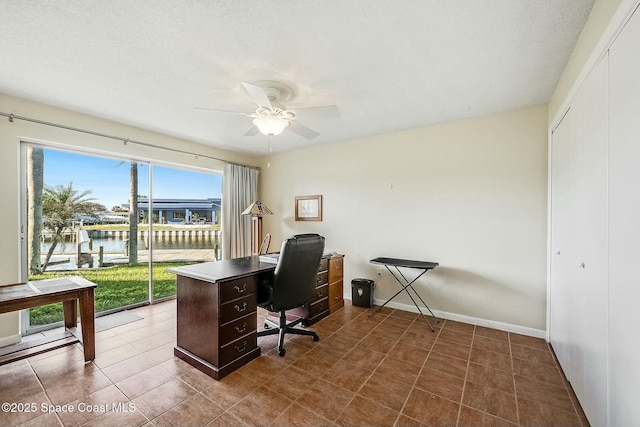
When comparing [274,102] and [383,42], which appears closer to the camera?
[383,42]

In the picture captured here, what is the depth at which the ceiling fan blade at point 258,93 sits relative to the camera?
6.04 ft

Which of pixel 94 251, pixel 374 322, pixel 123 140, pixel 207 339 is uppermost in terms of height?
pixel 123 140

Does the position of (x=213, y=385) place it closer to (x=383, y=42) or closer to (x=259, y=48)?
(x=259, y=48)

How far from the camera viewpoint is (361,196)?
395 cm

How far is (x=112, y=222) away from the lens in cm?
353

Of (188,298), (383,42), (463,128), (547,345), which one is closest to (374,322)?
(547,345)

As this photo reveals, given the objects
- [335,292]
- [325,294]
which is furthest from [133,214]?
[335,292]

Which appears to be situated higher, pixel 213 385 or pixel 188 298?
pixel 188 298

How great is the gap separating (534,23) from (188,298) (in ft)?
10.4

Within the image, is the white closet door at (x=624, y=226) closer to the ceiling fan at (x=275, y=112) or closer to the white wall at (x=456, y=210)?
the ceiling fan at (x=275, y=112)

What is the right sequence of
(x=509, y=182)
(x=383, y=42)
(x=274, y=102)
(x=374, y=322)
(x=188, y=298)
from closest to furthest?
(x=383, y=42) → (x=188, y=298) → (x=274, y=102) → (x=509, y=182) → (x=374, y=322)

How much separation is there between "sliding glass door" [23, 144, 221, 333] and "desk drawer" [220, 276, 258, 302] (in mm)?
2037

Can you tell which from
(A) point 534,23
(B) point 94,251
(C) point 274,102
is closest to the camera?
(A) point 534,23

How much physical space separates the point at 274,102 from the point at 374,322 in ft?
8.88
